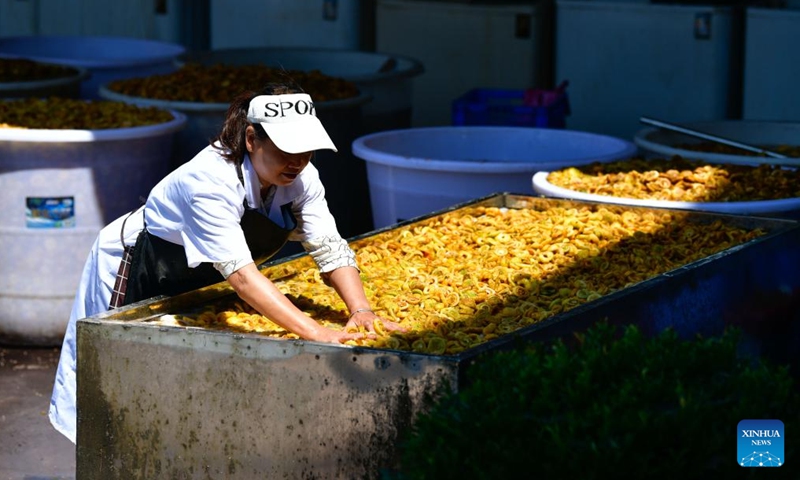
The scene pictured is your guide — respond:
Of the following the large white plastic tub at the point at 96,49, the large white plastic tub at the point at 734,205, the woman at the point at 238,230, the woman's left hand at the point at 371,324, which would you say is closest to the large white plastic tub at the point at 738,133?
the large white plastic tub at the point at 734,205

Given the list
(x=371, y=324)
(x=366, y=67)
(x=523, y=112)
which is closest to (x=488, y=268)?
(x=371, y=324)

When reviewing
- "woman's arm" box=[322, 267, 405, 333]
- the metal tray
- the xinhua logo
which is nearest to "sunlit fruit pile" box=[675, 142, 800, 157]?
the metal tray

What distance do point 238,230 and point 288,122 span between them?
0.33m

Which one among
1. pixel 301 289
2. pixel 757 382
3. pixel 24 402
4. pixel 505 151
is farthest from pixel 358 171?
pixel 757 382

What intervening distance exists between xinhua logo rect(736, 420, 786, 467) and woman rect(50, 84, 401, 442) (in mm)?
1171

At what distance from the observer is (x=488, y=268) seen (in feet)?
14.0

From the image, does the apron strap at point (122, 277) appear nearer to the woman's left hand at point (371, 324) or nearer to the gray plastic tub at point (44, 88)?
the woman's left hand at point (371, 324)

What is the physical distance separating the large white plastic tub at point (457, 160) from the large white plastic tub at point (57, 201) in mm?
993

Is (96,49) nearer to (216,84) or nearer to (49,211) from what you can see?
(216,84)

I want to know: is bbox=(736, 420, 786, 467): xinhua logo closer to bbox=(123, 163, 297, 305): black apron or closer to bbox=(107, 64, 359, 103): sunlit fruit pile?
bbox=(123, 163, 297, 305): black apron

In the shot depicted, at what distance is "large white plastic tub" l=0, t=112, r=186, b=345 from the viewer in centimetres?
566

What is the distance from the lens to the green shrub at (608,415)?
2510 mm

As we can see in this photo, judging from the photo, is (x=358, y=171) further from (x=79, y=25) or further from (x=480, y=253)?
(x=79, y=25)

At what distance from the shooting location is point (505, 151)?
6434 mm
